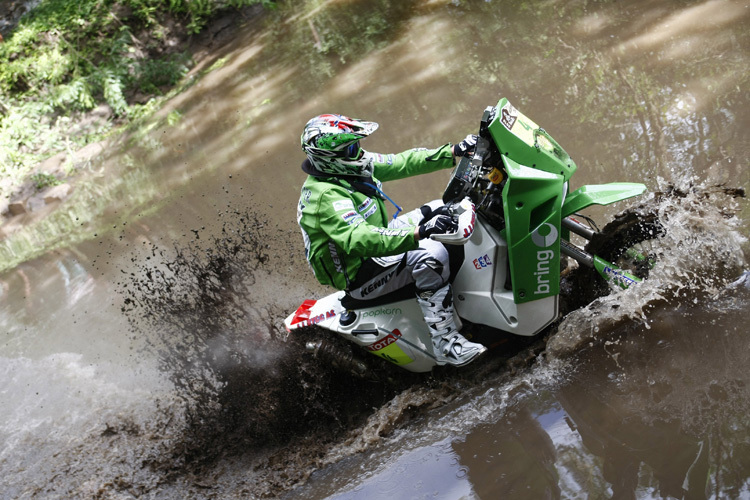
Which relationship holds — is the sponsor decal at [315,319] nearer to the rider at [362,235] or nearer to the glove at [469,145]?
the rider at [362,235]

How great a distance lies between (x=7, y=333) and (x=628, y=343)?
7.51 meters

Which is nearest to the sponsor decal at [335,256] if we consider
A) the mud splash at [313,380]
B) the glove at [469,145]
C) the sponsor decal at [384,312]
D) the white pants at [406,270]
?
the white pants at [406,270]

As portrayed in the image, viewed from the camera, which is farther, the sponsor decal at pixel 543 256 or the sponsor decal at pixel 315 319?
the sponsor decal at pixel 315 319

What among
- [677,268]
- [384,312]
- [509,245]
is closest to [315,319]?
[384,312]

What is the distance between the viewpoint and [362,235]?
3965 millimetres

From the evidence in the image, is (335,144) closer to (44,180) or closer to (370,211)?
(370,211)

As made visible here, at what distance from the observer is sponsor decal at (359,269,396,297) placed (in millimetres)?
4414

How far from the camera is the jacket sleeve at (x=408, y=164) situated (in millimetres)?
4746

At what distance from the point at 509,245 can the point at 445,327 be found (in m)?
0.76

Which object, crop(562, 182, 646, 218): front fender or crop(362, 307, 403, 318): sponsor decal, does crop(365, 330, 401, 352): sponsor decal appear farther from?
crop(562, 182, 646, 218): front fender

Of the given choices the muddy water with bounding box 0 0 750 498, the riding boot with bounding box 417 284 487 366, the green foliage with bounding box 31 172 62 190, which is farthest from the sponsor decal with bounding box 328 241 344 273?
the green foliage with bounding box 31 172 62 190

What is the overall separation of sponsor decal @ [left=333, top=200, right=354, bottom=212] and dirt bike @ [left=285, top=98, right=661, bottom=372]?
637 millimetres

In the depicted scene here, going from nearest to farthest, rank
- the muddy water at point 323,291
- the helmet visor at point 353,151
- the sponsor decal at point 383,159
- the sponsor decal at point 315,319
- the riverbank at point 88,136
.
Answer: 1. the muddy water at point 323,291
2. the helmet visor at point 353,151
3. the sponsor decal at point 383,159
4. the sponsor decal at point 315,319
5. the riverbank at point 88,136

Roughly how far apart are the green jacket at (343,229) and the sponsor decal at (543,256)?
74 centimetres
